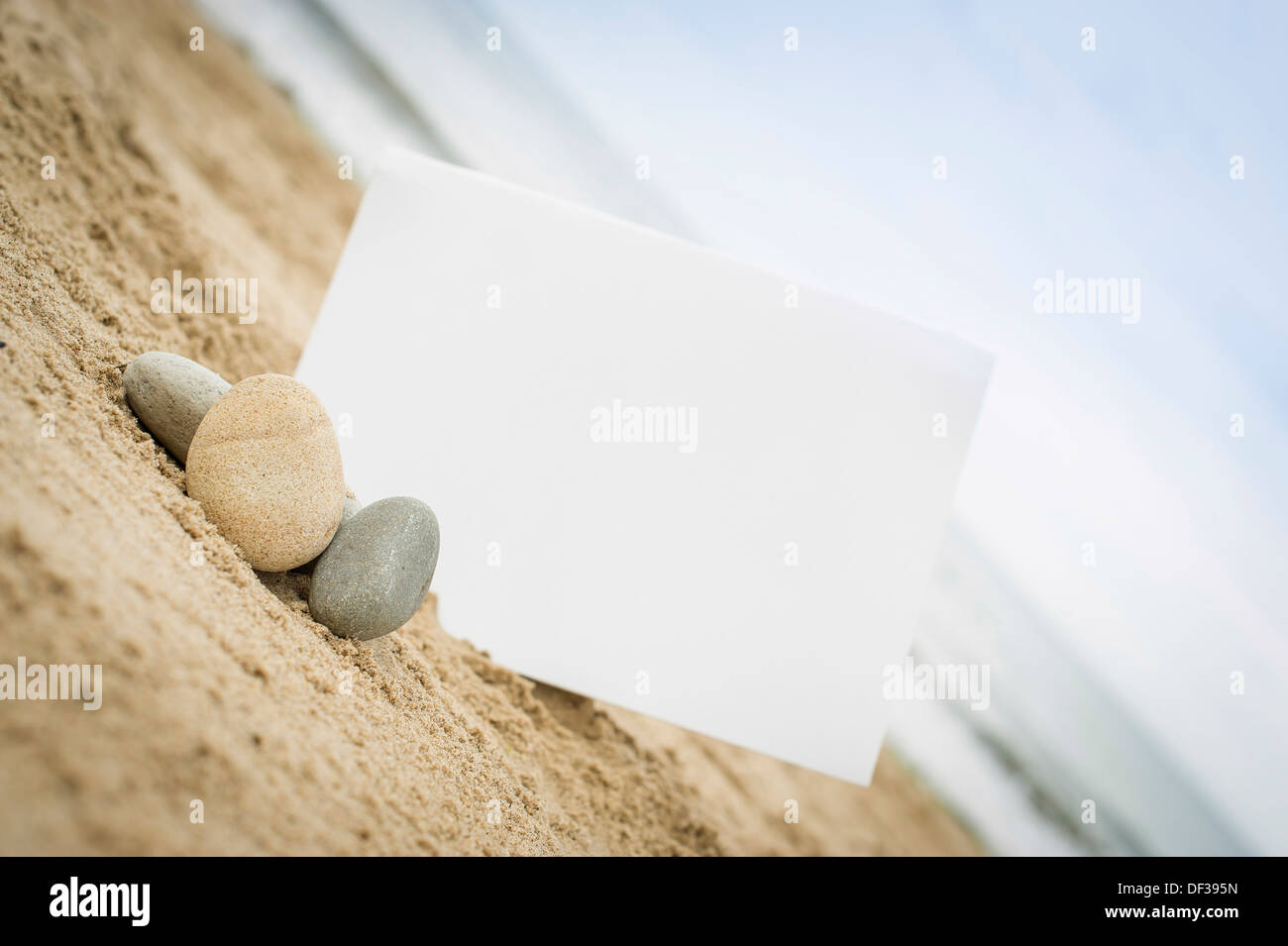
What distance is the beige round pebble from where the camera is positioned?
2.14m

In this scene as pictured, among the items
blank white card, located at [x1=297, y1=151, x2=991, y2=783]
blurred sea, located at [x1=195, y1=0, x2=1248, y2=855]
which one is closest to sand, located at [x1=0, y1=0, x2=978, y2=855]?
blank white card, located at [x1=297, y1=151, x2=991, y2=783]

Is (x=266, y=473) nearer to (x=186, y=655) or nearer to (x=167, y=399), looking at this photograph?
(x=167, y=399)

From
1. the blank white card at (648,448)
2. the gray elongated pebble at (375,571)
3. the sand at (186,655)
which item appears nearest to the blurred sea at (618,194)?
the sand at (186,655)

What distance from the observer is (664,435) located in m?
3.13

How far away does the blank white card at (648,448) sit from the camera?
3.10m

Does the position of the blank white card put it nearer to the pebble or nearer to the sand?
the pebble

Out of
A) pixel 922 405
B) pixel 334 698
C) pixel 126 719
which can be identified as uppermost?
pixel 922 405

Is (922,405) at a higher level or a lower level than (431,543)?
higher
